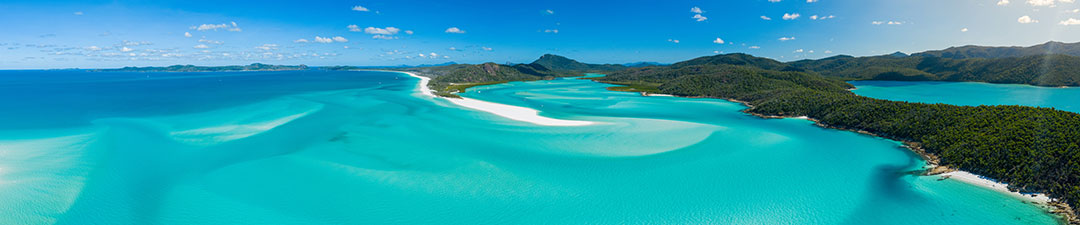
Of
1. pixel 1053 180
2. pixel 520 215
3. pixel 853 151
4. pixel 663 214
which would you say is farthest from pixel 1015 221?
pixel 520 215

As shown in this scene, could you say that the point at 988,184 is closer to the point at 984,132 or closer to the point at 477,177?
the point at 984,132

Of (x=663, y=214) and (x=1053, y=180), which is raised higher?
(x=1053, y=180)

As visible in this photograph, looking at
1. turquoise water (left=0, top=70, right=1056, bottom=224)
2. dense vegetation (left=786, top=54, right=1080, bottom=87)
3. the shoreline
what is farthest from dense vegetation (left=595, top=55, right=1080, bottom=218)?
dense vegetation (left=786, top=54, right=1080, bottom=87)

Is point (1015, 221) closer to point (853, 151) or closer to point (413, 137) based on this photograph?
point (853, 151)

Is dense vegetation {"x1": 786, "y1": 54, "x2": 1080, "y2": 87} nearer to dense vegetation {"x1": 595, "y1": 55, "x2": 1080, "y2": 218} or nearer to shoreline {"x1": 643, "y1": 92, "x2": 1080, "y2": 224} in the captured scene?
dense vegetation {"x1": 595, "y1": 55, "x2": 1080, "y2": 218}

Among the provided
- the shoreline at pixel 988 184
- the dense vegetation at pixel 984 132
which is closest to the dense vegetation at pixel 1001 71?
the dense vegetation at pixel 984 132

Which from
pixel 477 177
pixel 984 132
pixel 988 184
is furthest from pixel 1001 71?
pixel 477 177
